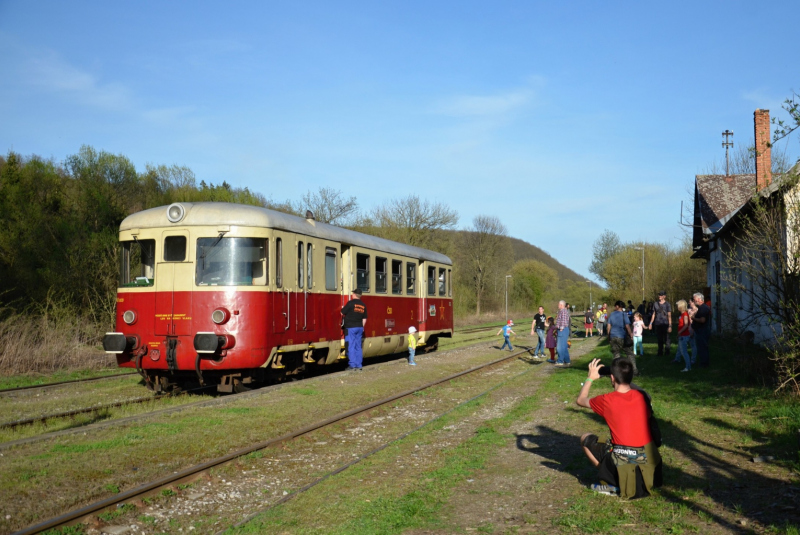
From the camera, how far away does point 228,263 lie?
1186 cm

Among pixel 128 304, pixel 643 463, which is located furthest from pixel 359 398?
pixel 643 463

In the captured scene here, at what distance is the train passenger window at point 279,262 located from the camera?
40.4ft

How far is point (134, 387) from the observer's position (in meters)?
14.2

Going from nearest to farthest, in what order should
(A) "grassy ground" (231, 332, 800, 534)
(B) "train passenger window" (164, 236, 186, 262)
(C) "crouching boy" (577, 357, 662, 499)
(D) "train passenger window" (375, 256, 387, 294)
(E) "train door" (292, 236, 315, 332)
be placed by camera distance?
(A) "grassy ground" (231, 332, 800, 534)
(C) "crouching boy" (577, 357, 662, 499)
(B) "train passenger window" (164, 236, 186, 262)
(E) "train door" (292, 236, 315, 332)
(D) "train passenger window" (375, 256, 387, 294)

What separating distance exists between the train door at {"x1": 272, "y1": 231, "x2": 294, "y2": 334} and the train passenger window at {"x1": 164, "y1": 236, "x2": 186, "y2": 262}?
5.14ft

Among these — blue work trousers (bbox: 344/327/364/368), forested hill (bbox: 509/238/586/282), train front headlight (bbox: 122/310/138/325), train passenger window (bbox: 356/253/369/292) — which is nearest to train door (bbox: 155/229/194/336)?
Result: train front headlight (bbox: 122/310/138/325)

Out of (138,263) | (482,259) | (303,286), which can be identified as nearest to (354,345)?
(303,286)

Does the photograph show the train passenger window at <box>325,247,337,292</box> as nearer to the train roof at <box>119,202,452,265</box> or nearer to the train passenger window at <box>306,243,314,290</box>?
the train passenger window at <box>306,243,314,290</box>

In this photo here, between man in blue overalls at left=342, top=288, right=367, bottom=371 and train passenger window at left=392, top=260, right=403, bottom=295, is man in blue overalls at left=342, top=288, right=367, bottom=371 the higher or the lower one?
the lower one

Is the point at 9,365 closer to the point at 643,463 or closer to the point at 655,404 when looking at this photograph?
the point at 655,404

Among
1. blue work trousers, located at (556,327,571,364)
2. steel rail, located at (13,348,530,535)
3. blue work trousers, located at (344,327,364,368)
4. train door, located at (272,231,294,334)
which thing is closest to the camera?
steel rail, located at (13,348,530,535)

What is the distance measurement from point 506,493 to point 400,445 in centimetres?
244

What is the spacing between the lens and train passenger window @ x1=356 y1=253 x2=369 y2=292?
16.5 m

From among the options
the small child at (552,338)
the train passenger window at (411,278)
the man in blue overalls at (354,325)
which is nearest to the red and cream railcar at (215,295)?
the man in blue overalls at (354,325)
